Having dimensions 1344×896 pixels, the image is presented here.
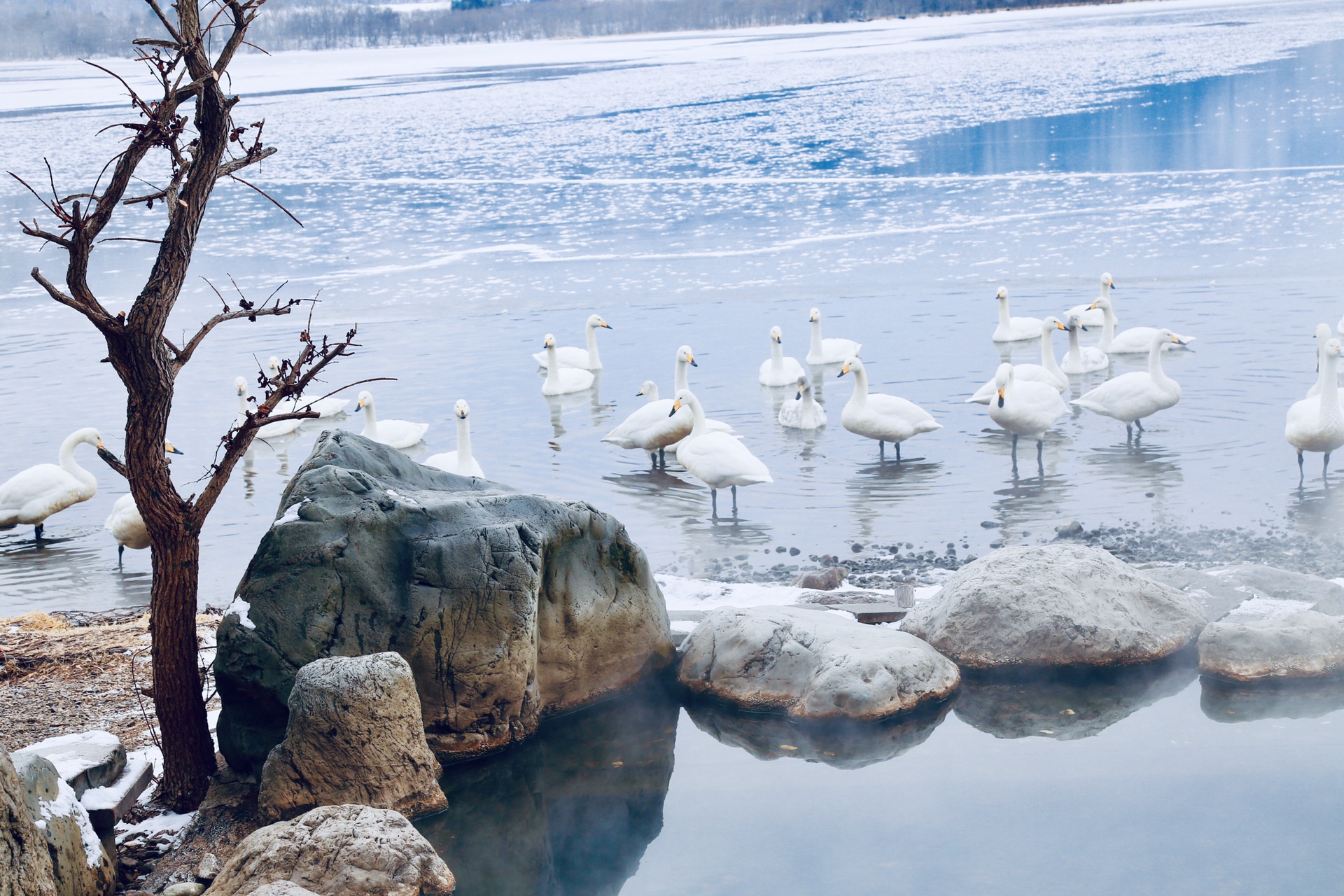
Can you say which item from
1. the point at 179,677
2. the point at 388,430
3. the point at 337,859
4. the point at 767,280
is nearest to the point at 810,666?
the point at 337,859

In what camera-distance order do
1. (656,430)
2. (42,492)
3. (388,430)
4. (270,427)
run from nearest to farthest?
(42,492)
(656,430)
(388,430)
(270,427)

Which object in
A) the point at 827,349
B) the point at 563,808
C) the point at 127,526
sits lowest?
the point at 563,808

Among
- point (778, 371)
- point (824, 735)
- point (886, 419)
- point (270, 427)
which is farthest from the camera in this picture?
point (778, 371)

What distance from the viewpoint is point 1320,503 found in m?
10.7

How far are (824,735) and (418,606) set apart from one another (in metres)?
2.37

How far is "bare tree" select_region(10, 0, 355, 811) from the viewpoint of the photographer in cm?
515

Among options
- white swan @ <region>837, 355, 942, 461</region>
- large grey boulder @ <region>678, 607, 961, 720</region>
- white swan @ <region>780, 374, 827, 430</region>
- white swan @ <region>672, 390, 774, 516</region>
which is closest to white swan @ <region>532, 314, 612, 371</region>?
white swan @ <region>780, 374, 827, 430</region>

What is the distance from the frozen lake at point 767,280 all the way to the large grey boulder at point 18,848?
535cm

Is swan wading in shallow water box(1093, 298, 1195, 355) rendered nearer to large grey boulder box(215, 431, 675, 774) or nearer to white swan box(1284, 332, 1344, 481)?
white swan box(1284, 332, 1344, 481)

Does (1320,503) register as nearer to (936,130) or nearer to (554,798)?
(554,798)

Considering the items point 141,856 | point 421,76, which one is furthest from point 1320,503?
point 421,76

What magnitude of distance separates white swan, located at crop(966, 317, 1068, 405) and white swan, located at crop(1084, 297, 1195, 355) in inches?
58.4

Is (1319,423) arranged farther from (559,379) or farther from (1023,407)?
(559,379)

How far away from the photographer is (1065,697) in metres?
7.50
